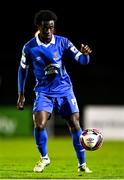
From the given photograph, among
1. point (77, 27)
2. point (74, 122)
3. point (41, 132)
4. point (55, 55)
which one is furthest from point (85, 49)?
point (77, 27)

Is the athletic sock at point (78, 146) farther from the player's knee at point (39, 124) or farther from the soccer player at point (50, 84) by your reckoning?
the player's knee at point (39, 124)

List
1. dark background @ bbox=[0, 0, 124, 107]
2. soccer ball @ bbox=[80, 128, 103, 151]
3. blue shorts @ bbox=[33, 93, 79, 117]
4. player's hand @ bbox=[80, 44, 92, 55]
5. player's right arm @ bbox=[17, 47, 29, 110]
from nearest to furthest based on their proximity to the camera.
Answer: player's hand @ bbox=[80, 44, 92, 55] < soccer ball @ bbox=[80, 128, 103, 151] < blue shorts @ bbox=[33, 93, 79, 117] < player's right arm @ bbox=[17, 47, 29, 110] < dark background @ bbox=[0, 0, 124, 107]

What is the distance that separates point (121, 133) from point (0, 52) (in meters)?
10.0

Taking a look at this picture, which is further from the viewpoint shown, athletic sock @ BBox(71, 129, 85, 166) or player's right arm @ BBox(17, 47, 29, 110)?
player's right arm @ BBox(17, 47, 29, 110)

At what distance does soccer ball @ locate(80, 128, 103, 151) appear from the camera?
9.06 meters

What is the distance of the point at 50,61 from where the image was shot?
920cm

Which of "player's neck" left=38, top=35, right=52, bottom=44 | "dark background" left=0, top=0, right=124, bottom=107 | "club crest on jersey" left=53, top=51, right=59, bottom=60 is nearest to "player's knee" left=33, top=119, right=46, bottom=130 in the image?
"club crest on jersey" left=53, top=51, right=59, bottom=60

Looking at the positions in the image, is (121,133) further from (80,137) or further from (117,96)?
(80,137)

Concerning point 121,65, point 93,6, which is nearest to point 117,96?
point 121,65

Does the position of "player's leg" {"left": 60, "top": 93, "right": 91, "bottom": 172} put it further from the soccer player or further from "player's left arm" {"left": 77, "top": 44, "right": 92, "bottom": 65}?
"player's left arm" {"left": 77, "top": 44, "right": 92, "bottom": 65}

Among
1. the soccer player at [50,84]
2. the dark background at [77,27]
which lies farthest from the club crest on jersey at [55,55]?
the dark background at [77,27]

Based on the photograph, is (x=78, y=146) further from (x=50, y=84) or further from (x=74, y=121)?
(x=50, y=84)

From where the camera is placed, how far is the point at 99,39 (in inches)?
1270

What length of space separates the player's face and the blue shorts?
0.82m
